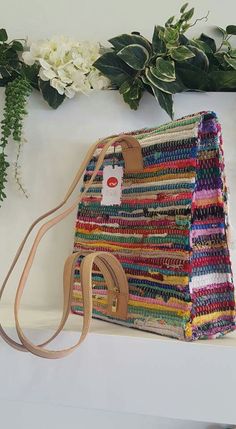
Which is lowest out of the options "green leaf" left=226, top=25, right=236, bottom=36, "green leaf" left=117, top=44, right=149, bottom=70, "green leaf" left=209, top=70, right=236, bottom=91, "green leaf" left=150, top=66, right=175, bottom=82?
"green leaf" left=150, top=66, right=175, bottom=82

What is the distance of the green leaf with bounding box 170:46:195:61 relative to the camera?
844mm

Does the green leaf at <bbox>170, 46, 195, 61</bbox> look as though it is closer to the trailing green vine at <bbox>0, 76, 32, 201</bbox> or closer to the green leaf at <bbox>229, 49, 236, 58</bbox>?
the green leaf at <bbox>229, 49, 236, 58</bbox>

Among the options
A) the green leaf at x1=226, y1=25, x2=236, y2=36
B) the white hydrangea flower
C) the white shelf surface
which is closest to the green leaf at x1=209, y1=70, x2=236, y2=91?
the green leaf at x1=226, y1=25, x2=236, y2=36

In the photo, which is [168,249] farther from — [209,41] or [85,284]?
[209,41]

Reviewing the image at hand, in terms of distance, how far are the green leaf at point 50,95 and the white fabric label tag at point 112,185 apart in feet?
0.77

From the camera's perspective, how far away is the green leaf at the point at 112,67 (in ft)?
2.90

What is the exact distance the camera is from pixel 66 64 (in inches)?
34.6

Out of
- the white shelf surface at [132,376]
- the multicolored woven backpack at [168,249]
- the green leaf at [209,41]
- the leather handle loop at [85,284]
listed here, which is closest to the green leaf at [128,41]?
the green leaf at [209,41]

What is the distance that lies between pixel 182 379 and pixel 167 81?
578 mm

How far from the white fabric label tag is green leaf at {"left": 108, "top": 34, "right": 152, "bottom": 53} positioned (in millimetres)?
285

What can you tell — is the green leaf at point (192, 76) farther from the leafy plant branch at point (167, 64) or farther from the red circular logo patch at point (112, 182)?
the red circular logo patch at point (112, 182)

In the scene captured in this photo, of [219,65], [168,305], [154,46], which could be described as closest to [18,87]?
[154,46]

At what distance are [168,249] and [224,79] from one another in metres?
0.44

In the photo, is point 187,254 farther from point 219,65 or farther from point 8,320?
point 219,65
